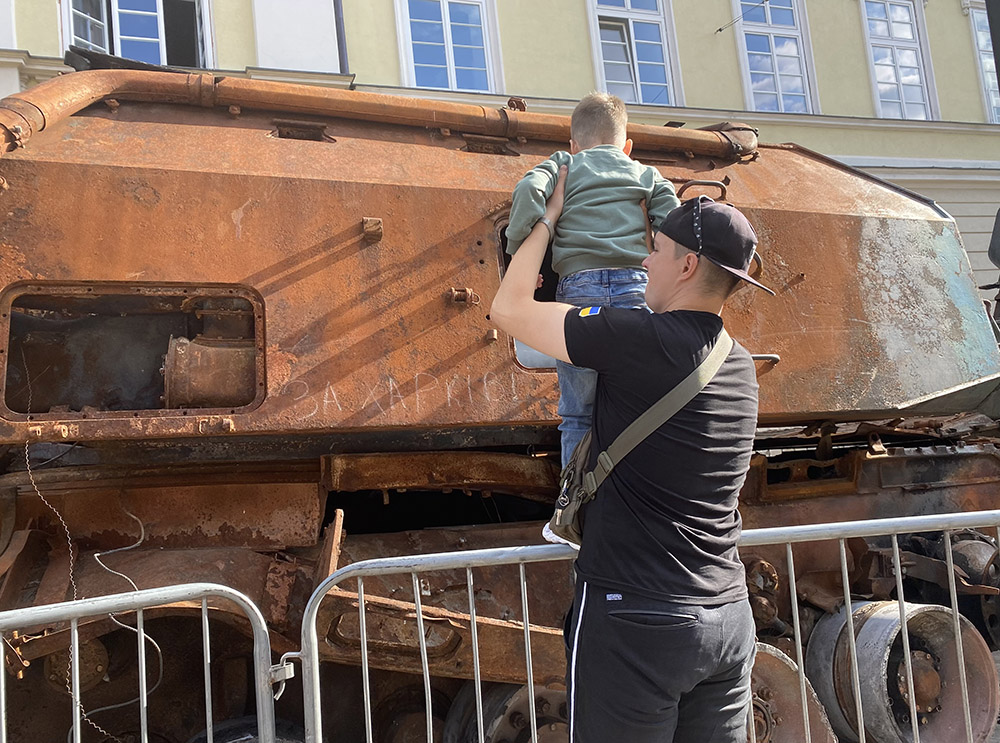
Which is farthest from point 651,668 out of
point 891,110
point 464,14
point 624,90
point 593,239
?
point 891,110

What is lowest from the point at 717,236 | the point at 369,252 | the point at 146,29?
the point at 717,236

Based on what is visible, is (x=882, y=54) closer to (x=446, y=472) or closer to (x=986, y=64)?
(x=986, y=64)

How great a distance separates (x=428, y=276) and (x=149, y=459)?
4.46 ft

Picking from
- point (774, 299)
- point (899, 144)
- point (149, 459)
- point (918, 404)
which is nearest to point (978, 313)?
point (918, 404)

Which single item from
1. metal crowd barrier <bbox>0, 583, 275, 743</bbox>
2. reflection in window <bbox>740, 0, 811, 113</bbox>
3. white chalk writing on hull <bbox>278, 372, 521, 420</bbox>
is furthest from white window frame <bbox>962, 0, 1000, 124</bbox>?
Result: metal crowd barrier <bbox>0, 583, 275, 743</bbox>

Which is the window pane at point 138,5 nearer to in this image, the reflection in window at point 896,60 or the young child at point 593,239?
the young child at point 593,239

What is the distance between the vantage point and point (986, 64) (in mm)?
16312

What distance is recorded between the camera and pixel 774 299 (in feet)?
15.3

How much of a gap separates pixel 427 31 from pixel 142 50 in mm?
3750

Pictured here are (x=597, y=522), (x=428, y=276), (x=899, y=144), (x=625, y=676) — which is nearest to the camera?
(x=625, y=676)

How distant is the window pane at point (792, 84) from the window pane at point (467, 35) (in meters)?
5.00

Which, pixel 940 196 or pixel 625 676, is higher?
pixel 940 196

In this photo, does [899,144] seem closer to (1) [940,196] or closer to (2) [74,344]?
(1) [940,196]

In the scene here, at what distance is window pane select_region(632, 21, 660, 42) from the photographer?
14.5m
